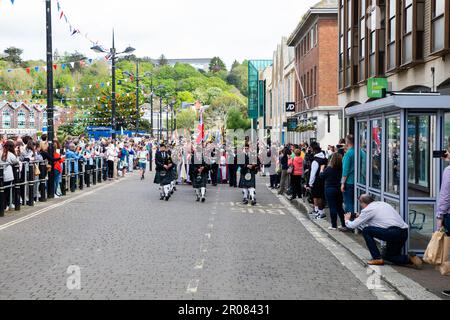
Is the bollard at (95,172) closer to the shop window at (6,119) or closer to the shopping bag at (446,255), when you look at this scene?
the shopping bag at (446,255)

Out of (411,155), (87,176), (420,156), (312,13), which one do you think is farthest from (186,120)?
(411,155)

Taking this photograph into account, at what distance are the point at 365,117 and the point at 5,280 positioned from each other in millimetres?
7353

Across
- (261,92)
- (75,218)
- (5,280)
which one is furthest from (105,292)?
(261,92)

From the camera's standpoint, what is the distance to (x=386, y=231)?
10.4 metres

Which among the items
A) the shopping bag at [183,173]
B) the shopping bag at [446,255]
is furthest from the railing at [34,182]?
the shopping bag at [446,255]

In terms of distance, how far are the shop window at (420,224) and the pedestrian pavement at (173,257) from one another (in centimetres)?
107

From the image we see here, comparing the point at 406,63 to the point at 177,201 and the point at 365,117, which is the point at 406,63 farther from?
the point at 365,117

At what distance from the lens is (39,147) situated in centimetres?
2195

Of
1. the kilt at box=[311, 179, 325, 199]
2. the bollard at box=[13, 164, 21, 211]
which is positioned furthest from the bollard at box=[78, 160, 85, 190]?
the kilt at box=[311, 179, 325, 199]

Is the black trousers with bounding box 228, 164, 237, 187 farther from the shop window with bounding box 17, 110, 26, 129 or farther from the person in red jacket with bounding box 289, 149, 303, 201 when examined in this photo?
the shop window with bounding box 17, 110, 26, 129

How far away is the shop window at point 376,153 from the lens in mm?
12375

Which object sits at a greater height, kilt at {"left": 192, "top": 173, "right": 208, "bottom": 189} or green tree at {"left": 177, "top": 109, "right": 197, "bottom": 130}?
green tree at {"left": 177, "top": 109, "right": 197, "bottom": 130}

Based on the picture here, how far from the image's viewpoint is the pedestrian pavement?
27.7 feet

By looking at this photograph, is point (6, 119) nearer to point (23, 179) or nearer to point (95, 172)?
point (95, 172)
